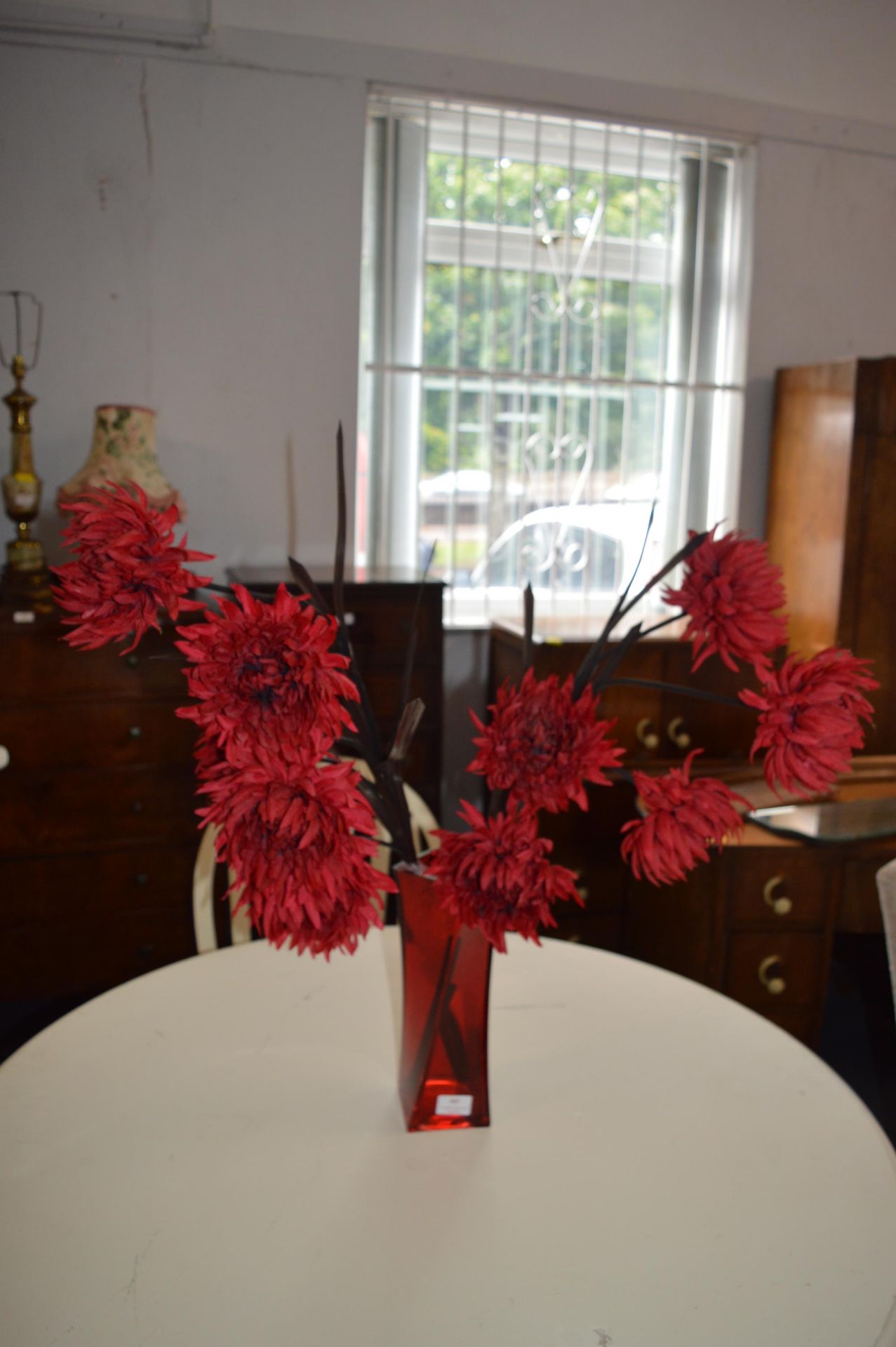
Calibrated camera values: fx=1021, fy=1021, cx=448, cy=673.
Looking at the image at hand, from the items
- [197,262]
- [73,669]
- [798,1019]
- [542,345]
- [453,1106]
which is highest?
[197,262]

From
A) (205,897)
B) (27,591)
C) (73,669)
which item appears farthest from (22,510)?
(205,897)

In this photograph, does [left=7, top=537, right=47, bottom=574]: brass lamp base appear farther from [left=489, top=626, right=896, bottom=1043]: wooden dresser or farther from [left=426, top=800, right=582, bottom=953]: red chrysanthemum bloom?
[left=426, top=800, right=582, bottom=953]: red chrysanthemum bloom

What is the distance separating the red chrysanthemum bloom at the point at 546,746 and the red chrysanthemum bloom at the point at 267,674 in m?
0.13

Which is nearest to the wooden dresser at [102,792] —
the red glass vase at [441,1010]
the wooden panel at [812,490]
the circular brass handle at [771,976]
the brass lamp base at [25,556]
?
the brass lamp base at [25,556]

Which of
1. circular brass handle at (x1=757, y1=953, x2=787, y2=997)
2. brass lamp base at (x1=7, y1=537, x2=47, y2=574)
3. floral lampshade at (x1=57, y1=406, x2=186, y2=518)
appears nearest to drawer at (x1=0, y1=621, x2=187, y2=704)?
brass lamp base at (x1=7, y1=537, x2=47, y2=574)

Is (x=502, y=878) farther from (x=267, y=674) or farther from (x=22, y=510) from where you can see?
(x=22, y=510)

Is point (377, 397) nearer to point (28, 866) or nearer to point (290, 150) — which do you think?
point (290, 150)

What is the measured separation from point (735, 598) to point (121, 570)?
471 mm

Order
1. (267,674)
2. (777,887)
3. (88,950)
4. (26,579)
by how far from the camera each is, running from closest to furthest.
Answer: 1. (267,674)
2. (777,887)
3. (26,579)
4. (88,950)

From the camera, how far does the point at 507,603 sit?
3.13m

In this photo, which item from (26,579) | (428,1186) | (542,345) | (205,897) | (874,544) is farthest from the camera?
(542,345)

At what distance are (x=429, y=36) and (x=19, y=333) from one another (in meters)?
1.36

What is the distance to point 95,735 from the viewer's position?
2.37 meters

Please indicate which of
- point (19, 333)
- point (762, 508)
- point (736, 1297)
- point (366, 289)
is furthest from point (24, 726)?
point (762, 508)
